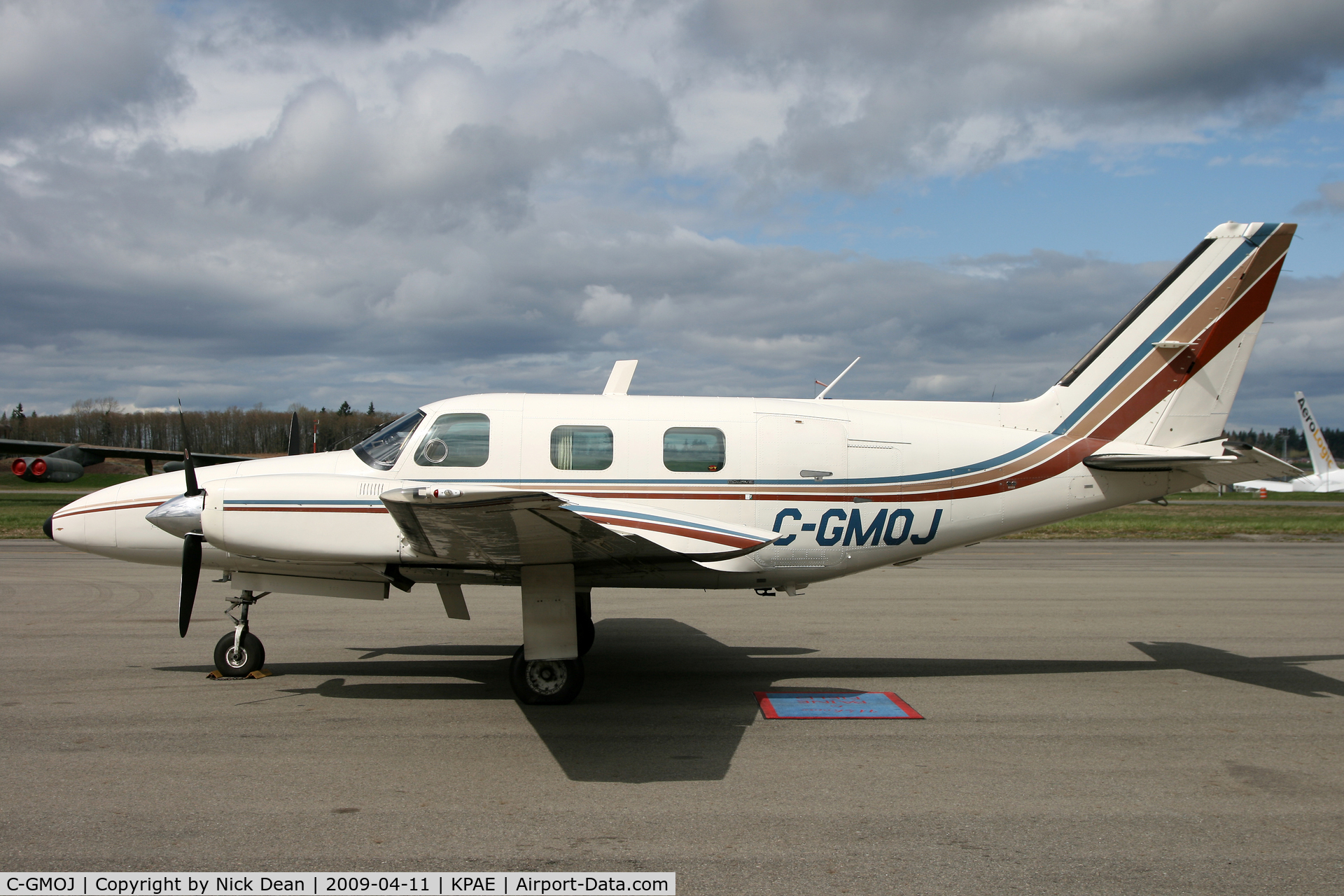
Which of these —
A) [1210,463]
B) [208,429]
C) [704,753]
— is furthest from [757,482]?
[208,429]

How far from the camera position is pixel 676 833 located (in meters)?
4.65

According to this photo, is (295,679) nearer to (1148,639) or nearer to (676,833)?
(676,833)

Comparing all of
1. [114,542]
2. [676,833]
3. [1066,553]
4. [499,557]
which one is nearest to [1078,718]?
[676,833]

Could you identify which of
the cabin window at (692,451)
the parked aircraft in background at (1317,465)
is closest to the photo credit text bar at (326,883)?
the cabin window at (692,451)

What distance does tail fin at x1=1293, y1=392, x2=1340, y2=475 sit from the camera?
43906 millimetres

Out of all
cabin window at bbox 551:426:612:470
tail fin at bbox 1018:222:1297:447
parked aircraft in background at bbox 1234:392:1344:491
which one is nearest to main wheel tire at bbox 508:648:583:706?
cabin window at bbox 551:426:612:470

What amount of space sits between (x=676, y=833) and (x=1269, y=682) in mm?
6829

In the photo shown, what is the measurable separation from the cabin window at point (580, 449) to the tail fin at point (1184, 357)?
14.3ft

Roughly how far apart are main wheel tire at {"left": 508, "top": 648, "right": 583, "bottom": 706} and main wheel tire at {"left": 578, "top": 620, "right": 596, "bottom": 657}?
144cm

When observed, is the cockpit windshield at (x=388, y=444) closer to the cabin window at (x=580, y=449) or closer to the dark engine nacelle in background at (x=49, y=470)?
the cabin window at (x=580, y=449)

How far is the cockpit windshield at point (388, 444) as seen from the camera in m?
7.86

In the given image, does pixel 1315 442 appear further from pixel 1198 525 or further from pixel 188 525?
pixel 188 525

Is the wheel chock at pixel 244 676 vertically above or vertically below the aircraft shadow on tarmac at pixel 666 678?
above

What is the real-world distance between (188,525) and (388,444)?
1761 mm
